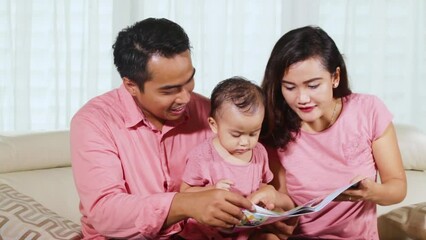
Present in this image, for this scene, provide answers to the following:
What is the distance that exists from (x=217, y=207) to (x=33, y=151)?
105 centimetres

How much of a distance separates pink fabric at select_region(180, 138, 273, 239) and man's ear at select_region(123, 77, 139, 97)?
0.80 ft

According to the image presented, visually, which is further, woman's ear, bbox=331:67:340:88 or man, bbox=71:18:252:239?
woman's ear, bbox=331:67:340:88

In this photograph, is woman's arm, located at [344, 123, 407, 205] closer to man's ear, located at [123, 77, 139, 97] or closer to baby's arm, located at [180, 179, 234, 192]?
baby's arm, located at [180, 179, 234, 192]

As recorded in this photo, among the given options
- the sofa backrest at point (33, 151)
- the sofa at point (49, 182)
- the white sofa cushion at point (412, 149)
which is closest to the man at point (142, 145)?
the sofa at point (49, 182)

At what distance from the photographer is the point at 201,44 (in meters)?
4.02

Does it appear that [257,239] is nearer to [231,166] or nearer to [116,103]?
[231,166]

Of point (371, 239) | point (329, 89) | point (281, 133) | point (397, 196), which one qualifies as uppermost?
point (329, 89)

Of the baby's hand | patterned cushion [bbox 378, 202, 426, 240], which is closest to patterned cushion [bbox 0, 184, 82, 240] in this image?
the baby's hand

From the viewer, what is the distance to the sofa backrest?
8.65 ft

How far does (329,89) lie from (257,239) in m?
0.49

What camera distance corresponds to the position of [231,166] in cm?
214

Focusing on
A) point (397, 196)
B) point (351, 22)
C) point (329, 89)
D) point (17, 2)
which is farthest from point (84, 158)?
point (351, 22)

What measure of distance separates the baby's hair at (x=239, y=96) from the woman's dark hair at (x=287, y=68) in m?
0.14

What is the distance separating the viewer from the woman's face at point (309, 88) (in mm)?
2172
